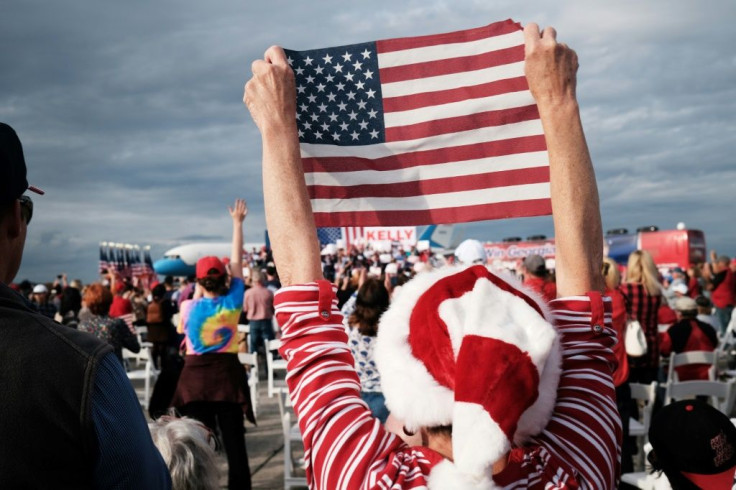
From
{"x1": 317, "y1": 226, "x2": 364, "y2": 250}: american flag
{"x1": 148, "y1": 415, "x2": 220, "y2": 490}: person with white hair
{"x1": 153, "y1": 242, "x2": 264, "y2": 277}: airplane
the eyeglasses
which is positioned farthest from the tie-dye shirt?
{"x1": 153, "y1": 242, "x2": 264, "y2": 277}: airplane

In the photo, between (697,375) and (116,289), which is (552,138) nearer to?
(697,375)

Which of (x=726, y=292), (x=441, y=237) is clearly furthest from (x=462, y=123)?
(x=441, y=237)

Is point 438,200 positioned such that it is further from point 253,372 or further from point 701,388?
point 253,372

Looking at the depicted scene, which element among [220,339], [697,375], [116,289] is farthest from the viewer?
[116,289]

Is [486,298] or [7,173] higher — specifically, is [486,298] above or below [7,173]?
below

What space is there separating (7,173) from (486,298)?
1.02 metres

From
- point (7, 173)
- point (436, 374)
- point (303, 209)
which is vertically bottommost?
point (436, 374)

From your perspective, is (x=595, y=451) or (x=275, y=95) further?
(x=275, y=95)

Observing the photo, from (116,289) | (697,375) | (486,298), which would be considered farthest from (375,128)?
(116,289)

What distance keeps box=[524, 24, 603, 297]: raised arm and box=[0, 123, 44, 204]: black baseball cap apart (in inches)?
45.9

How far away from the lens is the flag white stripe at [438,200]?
268 cm

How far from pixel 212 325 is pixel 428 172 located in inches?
128

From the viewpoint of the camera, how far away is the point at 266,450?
8.00 metres

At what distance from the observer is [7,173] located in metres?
1.43
